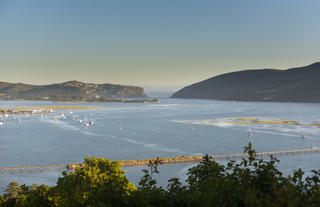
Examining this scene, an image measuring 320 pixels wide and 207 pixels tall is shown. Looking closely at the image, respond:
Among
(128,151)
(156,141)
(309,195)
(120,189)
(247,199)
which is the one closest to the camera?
(247,199)

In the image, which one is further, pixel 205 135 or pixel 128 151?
pixel 205 135

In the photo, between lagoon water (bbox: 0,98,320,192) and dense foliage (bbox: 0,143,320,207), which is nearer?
dense foliage (bbox: 0,143,320,207)

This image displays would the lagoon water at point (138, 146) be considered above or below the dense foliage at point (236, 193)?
below

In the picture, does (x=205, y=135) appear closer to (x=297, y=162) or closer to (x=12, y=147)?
(x=297, y=162)

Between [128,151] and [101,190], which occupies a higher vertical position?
[101,190]

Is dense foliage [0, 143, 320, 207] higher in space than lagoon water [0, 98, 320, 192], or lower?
higher

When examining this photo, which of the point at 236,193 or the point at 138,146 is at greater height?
the point at 236,193

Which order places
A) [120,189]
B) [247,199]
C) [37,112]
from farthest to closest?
[37,112]
[120,189]
[247,199]

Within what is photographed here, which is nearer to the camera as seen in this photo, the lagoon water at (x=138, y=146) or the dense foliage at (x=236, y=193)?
the dense foliage at (x=236, y=193)

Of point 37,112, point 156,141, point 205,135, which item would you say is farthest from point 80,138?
point 37,112

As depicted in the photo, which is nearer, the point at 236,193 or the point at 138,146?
the point at 236,193

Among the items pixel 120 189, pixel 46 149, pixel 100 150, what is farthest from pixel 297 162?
pixel 120 189
